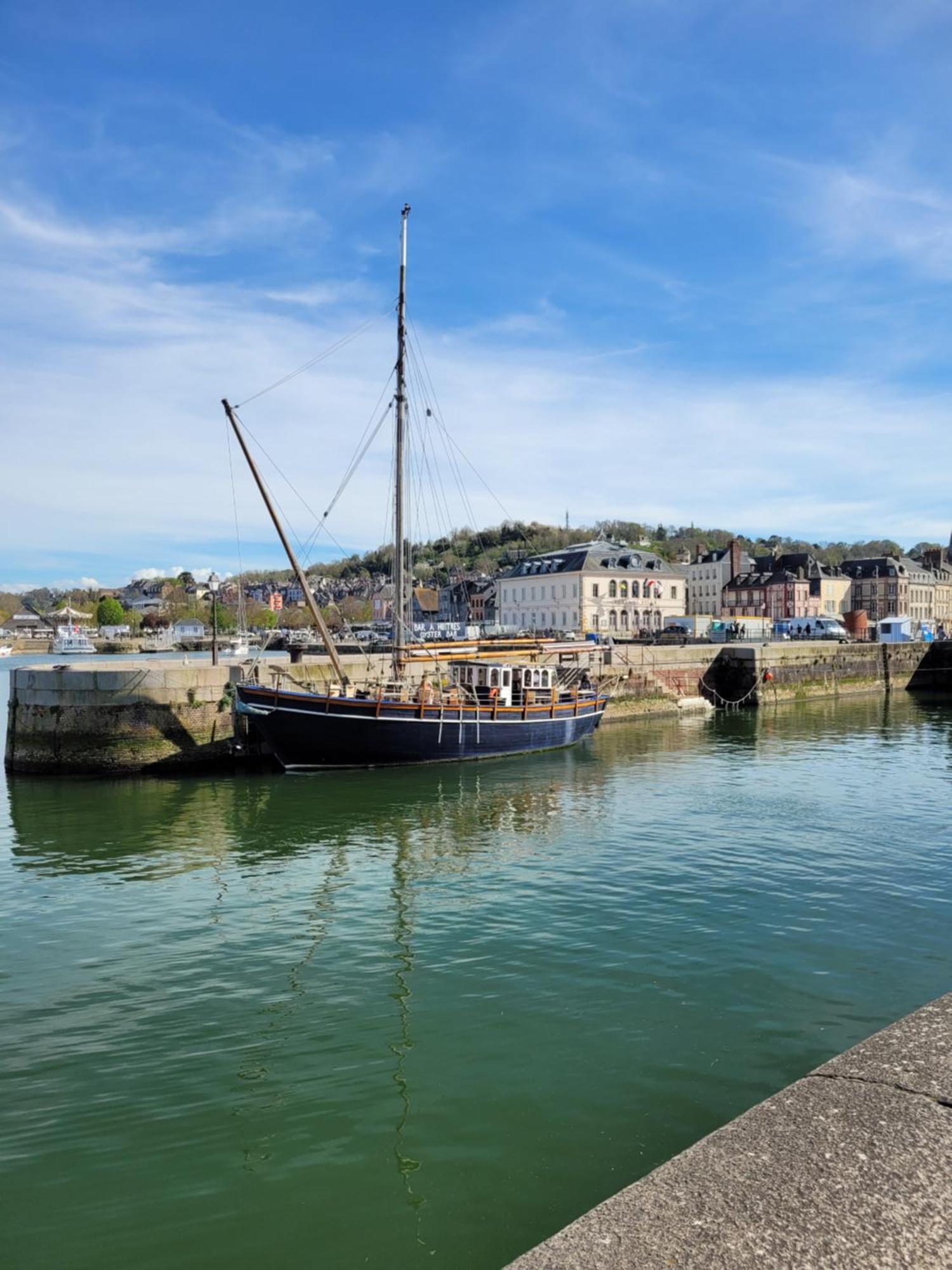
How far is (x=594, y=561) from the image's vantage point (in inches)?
3305

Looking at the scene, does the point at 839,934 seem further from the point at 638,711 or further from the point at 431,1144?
the point at 638,711

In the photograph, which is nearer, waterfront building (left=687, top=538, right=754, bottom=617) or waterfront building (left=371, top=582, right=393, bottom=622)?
waterfront building (left=687, top=538, right=754, bottom=617)

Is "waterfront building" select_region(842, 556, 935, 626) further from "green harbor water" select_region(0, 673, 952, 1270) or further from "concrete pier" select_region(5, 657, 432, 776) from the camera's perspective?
"green harbor water" select_region(0, 673, 952, 1270)

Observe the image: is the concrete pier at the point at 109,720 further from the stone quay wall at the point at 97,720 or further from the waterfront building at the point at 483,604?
the waterfront building at the point at 483,604

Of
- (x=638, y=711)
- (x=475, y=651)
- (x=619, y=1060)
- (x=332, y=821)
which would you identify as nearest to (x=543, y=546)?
(x=638, y=711)

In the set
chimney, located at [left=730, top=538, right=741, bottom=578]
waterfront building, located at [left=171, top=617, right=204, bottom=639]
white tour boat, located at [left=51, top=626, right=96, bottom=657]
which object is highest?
A: chimney, located at [left=730, top=538, right=741, bottom=578]

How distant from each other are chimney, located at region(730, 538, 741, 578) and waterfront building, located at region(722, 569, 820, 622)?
0.64 m

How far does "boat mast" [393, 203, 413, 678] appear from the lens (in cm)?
3225

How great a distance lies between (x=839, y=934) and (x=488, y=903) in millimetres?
5313

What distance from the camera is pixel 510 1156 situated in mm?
7414

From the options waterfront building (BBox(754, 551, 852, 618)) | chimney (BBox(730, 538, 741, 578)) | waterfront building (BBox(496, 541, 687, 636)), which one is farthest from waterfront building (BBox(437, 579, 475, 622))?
waterfront building (BBox(754, 551, 852, 618))

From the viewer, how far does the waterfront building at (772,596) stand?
110 metres

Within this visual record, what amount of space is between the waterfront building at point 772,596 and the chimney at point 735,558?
64 centimetres

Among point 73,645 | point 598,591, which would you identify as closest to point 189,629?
point 73,645
